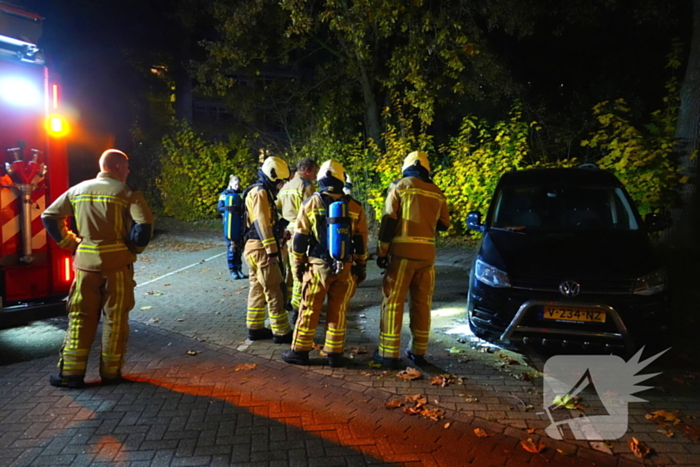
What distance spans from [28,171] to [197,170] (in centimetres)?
1354

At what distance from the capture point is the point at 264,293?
5469 mm

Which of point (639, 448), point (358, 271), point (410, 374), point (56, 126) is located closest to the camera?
point (639, 448)

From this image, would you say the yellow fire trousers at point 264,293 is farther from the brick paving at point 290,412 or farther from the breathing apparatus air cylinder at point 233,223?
the breathing apparatus air cylinder at point 233,223

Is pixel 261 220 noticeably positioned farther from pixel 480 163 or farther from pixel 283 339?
pixel 480 163

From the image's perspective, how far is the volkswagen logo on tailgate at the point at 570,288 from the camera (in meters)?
4.39

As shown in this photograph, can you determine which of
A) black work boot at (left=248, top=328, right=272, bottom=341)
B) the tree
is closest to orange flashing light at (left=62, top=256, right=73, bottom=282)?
black work boot at (left=248, top=328, right=272, bottom=341)

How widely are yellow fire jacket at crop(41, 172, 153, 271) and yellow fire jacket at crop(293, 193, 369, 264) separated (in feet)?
4.21

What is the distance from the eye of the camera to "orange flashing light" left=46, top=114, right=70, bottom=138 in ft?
16.5

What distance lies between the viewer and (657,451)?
3344 mm

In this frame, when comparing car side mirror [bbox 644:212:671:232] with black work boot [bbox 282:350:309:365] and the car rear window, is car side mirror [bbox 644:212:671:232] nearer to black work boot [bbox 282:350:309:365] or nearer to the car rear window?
the car rear window

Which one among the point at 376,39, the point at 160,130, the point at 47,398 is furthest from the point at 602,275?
the point at 160,130

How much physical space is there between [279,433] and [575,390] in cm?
254

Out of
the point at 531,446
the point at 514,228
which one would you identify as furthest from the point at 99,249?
the point at 514,228

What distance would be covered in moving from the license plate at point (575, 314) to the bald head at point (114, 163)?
3.91 meters
